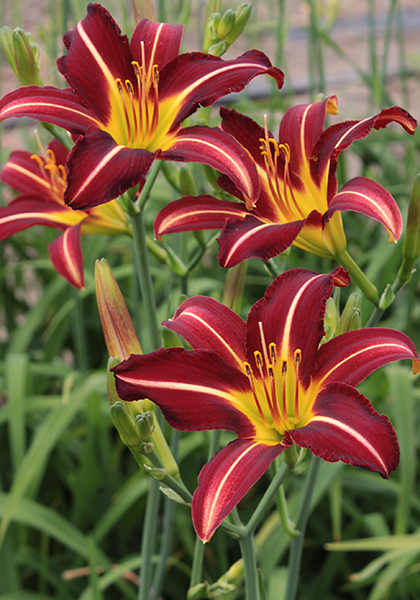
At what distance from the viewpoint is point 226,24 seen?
2.63ft

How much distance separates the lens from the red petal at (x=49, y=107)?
0.64 meters

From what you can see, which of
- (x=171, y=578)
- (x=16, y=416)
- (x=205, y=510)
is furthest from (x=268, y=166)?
(x=171, y=578)

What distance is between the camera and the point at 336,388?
581 millimetres

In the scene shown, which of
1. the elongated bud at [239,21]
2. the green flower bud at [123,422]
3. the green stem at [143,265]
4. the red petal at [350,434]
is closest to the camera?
the red petal at [350,434]

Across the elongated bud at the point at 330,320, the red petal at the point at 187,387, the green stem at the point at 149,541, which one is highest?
the elongated bud at the point at 330,320

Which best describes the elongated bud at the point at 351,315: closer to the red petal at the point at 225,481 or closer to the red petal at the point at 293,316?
the red petal at the point at 293,316

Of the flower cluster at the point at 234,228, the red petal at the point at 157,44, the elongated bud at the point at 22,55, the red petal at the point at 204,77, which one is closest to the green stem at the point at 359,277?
the flower cluster at the point at 234,228

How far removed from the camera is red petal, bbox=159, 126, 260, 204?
615 millimetres

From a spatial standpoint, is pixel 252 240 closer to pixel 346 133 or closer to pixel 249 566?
pixel 346 133

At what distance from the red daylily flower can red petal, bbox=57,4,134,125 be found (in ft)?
0.47

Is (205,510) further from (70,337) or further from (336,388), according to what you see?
(70,337)

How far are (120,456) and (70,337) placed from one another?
1.70 ft

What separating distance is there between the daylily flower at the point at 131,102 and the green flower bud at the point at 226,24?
0.09 meters

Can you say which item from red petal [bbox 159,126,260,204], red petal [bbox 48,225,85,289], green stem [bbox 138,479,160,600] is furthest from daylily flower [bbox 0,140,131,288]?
green stem [bbox 138,479,160,600]
